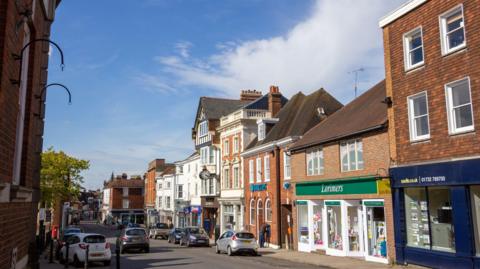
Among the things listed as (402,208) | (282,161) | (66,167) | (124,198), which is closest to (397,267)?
(402,208)

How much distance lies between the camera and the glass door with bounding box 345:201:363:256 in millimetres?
22234

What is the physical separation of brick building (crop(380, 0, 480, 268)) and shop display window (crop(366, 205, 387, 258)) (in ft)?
5.05

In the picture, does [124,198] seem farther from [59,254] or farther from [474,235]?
[474,235]

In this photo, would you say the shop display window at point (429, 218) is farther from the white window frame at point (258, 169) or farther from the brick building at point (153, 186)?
the brick building at point (153, 186)

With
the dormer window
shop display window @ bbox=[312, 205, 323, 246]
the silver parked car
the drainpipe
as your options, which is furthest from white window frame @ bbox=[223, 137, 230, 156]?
shop display window @ bbox=[312, 205, 323, 246]

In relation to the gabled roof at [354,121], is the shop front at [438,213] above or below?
below

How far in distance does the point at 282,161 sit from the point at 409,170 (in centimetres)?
1382

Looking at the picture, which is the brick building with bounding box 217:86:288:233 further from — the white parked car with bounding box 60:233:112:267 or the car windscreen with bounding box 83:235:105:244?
the white parked car with bounding box 60:233:112:267

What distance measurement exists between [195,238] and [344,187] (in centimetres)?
1594

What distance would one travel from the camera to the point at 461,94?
16.1m

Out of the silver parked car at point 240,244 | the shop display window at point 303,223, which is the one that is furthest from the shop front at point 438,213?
the silver parked car at point 240,244

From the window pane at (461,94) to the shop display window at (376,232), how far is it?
662cm

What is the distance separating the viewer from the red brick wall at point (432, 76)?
15383 mm

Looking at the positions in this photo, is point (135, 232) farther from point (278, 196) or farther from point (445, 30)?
point (445, 30)
